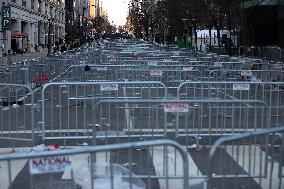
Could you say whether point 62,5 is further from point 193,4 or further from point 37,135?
point 37,135

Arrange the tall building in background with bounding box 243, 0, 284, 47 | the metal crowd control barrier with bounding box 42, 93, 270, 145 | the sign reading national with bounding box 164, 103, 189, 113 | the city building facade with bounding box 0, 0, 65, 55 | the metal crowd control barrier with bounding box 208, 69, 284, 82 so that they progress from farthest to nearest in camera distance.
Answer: the city building facade with bounding box 0, 0, 65, 55 < the tall building in background with bounding box 243, 0, 284, 47 < the metal crowd control barrier with bounding box 208, 69, 284, 82 < the metal crowd control barrier with bounding box 42, 93, 270, 145 < the sign reading national with bounding box 164, 103, 189, 113

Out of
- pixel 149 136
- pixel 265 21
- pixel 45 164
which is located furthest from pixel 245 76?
pixel 265 21

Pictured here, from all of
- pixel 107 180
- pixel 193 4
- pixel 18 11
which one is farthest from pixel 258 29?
pixel 107 180

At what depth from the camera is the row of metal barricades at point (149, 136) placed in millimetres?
4901

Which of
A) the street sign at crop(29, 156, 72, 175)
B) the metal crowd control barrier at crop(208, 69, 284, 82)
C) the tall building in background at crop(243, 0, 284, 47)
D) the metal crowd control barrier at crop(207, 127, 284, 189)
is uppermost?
the tall building in background at crop(243, 0, 284, 47)

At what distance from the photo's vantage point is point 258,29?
166ft

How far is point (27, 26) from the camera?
7594cm

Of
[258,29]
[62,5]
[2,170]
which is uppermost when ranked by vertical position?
[62,5]

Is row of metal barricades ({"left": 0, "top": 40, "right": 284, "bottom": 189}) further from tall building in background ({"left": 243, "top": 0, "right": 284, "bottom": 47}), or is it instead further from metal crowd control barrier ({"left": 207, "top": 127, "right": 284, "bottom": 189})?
tall building in background ({"left": 243, "top": 0, "right": 284, "bottom": 47})

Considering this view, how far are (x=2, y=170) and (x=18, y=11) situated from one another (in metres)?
62.2

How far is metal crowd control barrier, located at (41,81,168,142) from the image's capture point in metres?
10.1

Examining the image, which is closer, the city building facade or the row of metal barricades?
the row of metal barricades

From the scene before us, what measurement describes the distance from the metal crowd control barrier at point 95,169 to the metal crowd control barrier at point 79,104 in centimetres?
115

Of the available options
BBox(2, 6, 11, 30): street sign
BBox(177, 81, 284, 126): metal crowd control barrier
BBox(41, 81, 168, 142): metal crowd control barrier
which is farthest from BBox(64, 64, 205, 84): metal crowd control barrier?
BBox(2, 6, 11, 30): street sign
